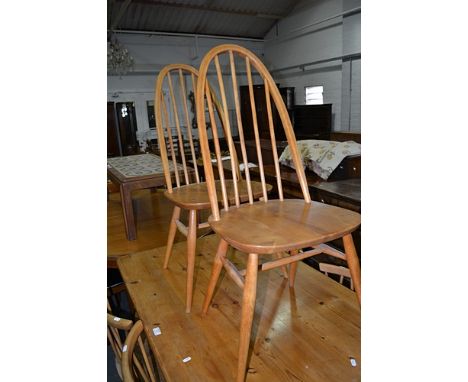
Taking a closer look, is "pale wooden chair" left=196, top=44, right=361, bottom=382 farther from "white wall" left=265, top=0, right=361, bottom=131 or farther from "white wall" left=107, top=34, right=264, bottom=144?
"white wall" left=107, top=34, right=264, bottom=144

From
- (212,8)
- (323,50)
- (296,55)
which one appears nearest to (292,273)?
(323,50)

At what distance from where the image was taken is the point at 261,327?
1076mm

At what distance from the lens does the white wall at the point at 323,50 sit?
224 inches

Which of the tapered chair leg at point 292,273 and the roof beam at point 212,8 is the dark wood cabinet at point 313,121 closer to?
the roof beam at point 212,8

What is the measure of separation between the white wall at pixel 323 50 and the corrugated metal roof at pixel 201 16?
0.41m

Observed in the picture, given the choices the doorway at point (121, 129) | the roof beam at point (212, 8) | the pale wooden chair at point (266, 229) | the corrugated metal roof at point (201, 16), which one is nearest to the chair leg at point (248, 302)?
the pale wooden chair at point (266, 229)

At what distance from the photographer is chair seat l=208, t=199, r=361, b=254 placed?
2.50ft

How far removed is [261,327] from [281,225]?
1.34 ft

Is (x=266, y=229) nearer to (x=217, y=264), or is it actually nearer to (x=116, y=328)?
(x=217, y=264)

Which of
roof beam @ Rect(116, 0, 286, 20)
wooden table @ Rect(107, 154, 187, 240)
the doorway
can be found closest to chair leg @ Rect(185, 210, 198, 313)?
wooden table @ Rect(107, 154, 187, 240)

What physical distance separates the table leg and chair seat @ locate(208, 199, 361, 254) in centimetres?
96
